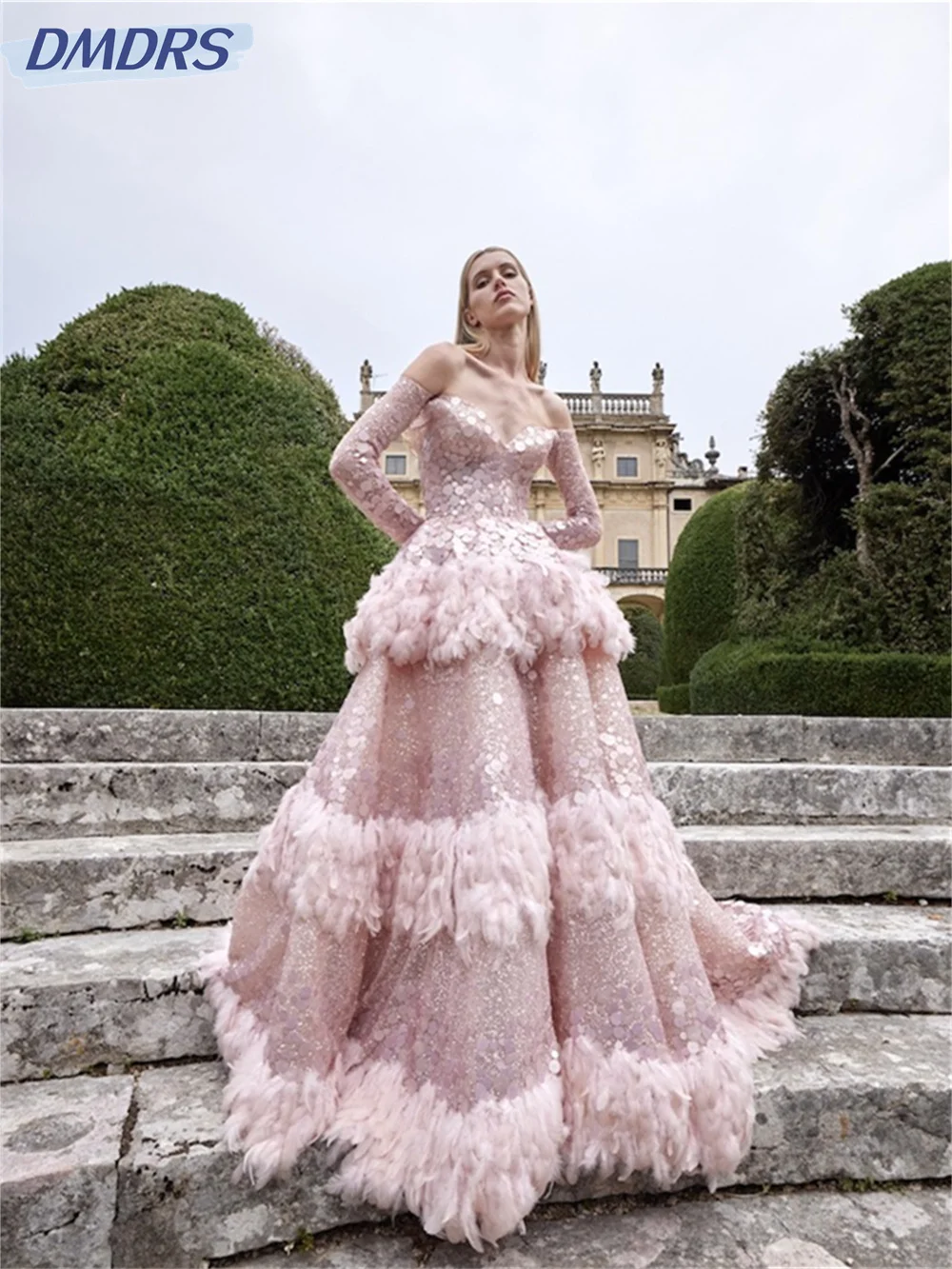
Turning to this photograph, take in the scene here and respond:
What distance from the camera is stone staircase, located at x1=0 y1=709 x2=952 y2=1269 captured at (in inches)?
68.6

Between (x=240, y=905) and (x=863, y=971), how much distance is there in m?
1.97

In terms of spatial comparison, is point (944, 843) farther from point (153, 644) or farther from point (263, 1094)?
point (153, 644)

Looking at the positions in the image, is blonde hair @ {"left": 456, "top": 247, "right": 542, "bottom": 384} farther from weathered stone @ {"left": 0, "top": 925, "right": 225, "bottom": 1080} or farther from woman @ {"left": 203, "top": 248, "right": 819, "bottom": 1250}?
weathered stone @ {"left": 0, "top": 925, "right": 225, "bottom": 1080}

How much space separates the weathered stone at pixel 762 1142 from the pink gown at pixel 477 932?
0.23ft

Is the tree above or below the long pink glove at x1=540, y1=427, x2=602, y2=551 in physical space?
above

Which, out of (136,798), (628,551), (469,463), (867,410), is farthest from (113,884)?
(628,551)

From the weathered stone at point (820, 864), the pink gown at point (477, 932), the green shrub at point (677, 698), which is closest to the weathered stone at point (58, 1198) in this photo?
the pink gown at point (477, 932)

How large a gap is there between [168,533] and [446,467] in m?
2.87

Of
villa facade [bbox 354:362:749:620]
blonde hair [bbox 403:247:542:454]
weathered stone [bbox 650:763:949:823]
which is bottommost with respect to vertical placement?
weathered stone [bbox 650:763:949:823]

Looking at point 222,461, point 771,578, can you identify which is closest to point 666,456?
point 771,578

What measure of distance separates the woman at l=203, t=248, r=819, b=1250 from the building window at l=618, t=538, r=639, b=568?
35166 millimetres

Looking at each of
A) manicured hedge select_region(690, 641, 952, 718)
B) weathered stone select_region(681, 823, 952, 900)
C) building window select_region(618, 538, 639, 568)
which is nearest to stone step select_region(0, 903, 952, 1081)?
weathered stone select_region(681, 823, 952, 900)

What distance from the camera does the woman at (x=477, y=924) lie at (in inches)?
69.8

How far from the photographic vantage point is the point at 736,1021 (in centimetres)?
232
